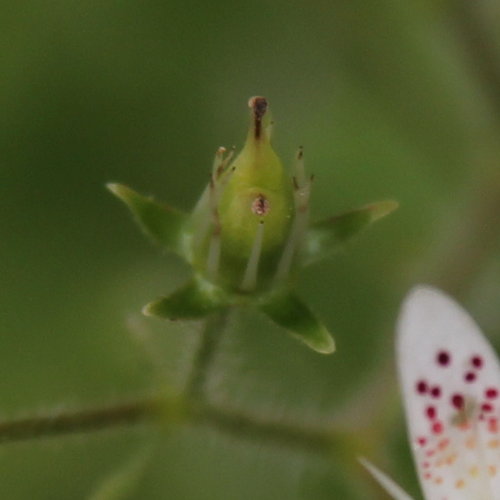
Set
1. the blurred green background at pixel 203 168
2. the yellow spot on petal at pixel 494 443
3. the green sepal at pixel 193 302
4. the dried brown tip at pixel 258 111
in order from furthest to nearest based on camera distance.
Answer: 1. the blurred green background at pixel 203 168
2. the yellow spot on petal at pixel 494 443
3. the green sepal at pixel 193 302
4. the dried brown tip at pixel 258 111

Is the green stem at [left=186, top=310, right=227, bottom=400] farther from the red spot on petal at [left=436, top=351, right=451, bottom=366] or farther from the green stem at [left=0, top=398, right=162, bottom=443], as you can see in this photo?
the red spot on petal at [left=436, top=351, right=451, bottom=366]

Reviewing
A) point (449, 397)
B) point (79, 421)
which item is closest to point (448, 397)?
point (449, 397)

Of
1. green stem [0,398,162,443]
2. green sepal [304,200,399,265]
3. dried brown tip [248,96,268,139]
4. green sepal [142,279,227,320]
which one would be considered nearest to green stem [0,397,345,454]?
green stem [0,398,162,443]

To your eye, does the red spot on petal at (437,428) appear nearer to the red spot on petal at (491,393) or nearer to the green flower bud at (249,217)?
the red spot on petal at (491,393)

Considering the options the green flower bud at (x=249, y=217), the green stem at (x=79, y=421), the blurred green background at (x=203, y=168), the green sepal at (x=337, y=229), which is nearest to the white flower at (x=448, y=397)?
the green sepal at (x=337, y=229)

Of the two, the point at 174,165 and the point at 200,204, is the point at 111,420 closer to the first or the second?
the point at 200,204

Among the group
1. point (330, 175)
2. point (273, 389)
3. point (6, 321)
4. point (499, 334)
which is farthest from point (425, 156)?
point (6, 321)
